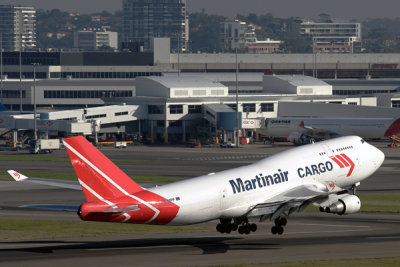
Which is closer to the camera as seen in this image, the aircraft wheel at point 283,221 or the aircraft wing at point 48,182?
the aircraft wing at point 48,182

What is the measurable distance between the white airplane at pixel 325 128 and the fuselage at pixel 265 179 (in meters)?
108

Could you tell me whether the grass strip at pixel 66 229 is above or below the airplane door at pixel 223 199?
below

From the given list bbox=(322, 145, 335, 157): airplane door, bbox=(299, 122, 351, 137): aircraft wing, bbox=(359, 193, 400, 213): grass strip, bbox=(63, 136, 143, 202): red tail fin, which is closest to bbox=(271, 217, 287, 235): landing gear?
bbox=(322, 145, 335, 157): airplane door

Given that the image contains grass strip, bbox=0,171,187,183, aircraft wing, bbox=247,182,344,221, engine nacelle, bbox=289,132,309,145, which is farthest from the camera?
engine nacelle, bbox=289,132,309,145

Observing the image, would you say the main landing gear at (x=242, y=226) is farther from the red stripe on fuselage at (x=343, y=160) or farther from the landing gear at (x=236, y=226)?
the red stripe on fuselage at (x=343, y=160)

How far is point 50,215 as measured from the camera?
91375 millimetres

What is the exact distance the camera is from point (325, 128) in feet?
626

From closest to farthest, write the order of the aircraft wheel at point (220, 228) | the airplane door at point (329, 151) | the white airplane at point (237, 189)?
the white airplane at point (237, 189) → the aircraft wheel at point (220, 228) → the airplane door at point (329, 151)

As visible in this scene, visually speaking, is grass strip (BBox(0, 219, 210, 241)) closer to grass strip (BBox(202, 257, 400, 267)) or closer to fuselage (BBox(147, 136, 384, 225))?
fuselage (BBox(147, 136, 384, 225))

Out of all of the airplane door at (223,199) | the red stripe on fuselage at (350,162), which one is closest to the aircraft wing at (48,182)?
the airplane door at (223,199)

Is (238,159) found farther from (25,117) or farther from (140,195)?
(140,195)

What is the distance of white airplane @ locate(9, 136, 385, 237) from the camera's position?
61.4 m

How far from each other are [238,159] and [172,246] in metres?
91.7

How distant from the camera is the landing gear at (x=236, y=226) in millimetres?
71875
